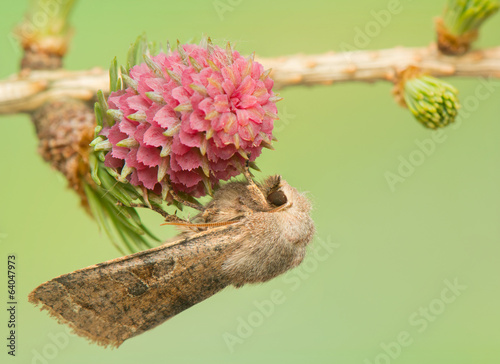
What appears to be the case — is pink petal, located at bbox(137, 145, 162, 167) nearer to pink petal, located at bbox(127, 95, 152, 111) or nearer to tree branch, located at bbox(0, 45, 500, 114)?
pink petal, located at bbox(127, 95, 152, 111)

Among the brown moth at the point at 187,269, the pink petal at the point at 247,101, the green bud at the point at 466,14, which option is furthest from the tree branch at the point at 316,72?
the pink petal at the point at 247,101

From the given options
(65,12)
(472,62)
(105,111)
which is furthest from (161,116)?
(472,62)

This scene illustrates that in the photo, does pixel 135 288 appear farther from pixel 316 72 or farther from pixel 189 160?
pixel 316 72

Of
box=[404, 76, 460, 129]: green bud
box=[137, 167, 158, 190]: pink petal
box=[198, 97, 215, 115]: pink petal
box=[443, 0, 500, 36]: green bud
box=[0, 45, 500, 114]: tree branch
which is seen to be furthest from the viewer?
box=[0, 45, 500, 114]: tree branch

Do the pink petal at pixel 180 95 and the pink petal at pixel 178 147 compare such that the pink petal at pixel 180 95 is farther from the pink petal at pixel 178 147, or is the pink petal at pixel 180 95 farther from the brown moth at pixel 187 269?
the brown moth at pixel 187 269

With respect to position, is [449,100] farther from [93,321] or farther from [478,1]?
[93,321]

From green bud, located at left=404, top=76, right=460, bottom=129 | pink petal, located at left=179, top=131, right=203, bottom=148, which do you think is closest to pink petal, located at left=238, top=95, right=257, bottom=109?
pink petal, located at left=179, top=131, right=203, bottom=148
